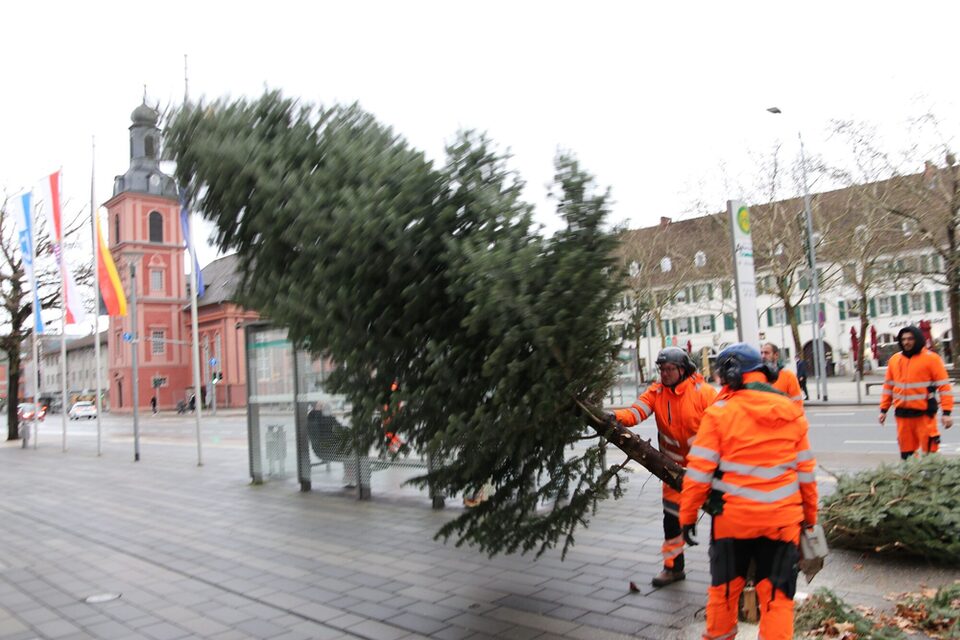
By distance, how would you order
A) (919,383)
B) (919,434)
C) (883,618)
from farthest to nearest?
(919,434) → (919,383) → (883,618)

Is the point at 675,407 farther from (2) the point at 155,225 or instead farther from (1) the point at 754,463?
(2) the point at 155,225

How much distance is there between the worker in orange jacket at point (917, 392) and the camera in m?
7.44

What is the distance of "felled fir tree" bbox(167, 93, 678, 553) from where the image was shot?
4.08m

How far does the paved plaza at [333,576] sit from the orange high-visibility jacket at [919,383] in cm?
233

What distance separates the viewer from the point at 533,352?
4.10m

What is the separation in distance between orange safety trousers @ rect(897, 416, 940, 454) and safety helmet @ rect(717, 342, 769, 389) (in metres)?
4.76

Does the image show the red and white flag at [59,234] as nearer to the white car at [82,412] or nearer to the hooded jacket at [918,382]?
the hooded jacket at [918,382]

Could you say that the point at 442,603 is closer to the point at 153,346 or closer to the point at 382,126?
the point at 382,126

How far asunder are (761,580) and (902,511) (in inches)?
97.9

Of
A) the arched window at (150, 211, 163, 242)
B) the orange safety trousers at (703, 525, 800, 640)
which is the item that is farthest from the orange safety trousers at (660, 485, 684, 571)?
the arched window at (150, 211, 163, 242)

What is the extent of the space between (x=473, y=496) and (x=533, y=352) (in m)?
1.16

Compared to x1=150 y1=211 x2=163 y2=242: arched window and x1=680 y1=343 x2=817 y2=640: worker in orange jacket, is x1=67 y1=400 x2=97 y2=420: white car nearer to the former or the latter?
x1=150 y1=211 x2=163 y2=242: arched window

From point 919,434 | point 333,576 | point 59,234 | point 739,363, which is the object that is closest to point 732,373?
point 739,363

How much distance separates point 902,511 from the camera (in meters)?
5.58
